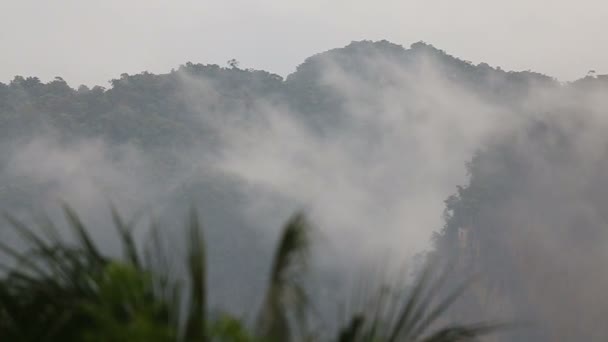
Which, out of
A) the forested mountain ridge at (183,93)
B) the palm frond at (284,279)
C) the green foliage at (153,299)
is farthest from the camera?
the forested mountain ridge at (183,93)

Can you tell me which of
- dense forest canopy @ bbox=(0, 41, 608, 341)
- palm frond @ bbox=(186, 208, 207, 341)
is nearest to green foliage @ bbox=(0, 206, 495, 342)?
palm frond @ bbox=(186, 208, 207, 341)

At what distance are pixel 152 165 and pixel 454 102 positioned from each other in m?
39.6

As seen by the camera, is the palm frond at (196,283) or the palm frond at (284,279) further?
the palm frond at (284,279)

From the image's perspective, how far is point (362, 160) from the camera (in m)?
142

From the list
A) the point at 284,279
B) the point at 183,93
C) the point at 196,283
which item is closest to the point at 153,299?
the point at 196,283

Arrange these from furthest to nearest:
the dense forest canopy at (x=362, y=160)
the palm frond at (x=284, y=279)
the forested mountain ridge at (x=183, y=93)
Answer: the forested mountain ridge at (x=183, y=93) → the dense forest canopy at (x=362, y=160) → the palm frond at (x=284, y=279)

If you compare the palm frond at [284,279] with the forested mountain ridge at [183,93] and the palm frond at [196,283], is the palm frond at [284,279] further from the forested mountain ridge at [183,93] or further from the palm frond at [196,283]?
the forested mountain ridge at [183,93]

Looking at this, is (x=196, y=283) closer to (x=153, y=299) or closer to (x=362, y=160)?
(x=153, y=299)

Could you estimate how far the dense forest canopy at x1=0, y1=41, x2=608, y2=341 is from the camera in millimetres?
99875

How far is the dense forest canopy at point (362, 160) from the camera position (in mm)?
99875

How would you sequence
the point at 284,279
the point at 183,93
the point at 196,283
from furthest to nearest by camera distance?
the point at 183,93, the point at 284,279, the point at 196,283

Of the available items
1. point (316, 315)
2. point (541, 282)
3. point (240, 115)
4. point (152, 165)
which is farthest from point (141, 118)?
point (316, 315)

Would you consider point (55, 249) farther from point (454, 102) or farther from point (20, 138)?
point (454, 102)

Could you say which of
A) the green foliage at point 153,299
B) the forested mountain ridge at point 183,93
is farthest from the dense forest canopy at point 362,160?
the green foliage at point 153,299
